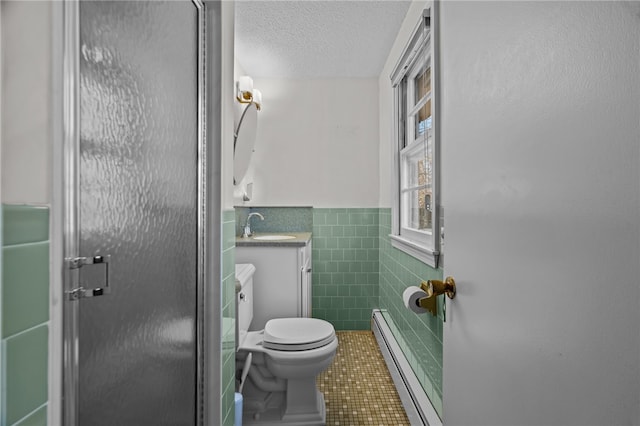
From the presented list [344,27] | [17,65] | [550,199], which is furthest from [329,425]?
[344,27]

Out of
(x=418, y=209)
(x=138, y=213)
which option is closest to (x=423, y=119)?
(x=418, y=209)

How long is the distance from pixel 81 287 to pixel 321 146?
9.61ft

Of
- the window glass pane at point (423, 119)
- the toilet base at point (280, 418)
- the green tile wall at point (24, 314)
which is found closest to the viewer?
the green tile wall at point (24, 314)

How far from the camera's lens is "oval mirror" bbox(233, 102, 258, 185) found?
8.11 feet

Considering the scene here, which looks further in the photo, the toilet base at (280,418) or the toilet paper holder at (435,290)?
the toilet base at (280,418)

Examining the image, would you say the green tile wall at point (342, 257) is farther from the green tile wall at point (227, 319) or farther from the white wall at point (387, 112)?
the green tile wall at point (227, 319)

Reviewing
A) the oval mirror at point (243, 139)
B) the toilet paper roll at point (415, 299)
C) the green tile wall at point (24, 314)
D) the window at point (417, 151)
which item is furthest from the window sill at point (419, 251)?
the green tile wall at point (24, 314)

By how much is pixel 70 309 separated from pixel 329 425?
5.54 ft

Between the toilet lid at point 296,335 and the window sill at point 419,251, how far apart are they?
2.13ft

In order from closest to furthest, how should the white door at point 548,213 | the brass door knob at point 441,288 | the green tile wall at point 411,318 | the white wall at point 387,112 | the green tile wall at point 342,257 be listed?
the white door at point 548,213, the brass door knob at point 441,288, the green tile wall at point 411,318, the white wall at point 387,112, the green tile wall at point 342,257

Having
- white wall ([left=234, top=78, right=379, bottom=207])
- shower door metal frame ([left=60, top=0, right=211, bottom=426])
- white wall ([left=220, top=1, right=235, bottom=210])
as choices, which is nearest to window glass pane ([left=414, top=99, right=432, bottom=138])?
white wall ([left=234, top=78, right=379, bottom=207])

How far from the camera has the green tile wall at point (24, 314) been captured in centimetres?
49

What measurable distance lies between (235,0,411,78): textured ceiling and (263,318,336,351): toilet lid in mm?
1964

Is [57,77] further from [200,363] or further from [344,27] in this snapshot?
[344,27]
